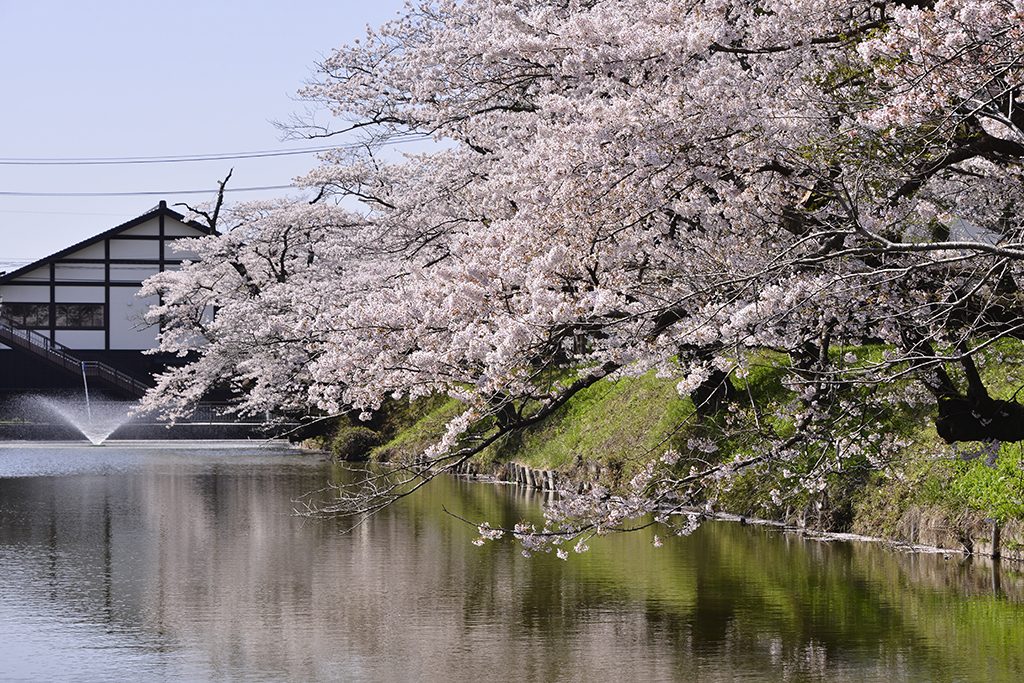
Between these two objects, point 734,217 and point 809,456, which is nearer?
point 734,217

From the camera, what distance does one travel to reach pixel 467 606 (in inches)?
462

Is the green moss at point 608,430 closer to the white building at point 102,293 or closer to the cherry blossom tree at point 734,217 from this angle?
the cherry blossom tree at point 734,217

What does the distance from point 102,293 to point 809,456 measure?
112 feet

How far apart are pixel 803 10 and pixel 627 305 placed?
257 centimetres

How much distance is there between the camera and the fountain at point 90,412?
1642 inches

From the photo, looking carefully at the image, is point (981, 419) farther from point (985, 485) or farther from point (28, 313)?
point (28, 313)

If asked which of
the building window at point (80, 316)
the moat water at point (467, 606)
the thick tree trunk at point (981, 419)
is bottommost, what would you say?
the moat water at point (467, 606)

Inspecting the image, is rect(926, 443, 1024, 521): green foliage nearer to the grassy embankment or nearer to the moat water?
the grassy embankment

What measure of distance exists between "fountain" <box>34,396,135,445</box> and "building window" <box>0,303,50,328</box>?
2.69 metres

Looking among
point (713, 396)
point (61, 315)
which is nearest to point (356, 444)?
point (713, 396)

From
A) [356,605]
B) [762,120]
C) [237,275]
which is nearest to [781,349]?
[762,120]

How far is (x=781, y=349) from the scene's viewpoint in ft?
35.8

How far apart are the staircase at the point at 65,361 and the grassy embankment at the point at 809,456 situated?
64.8ft

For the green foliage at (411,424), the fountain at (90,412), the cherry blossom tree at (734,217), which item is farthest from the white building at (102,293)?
the cherry blossom tree at (734,217)
